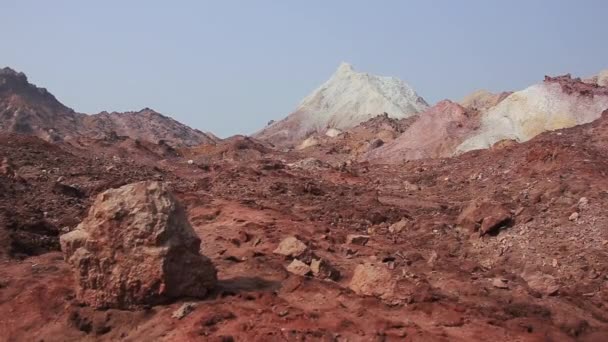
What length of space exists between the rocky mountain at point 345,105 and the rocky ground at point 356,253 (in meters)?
39.9

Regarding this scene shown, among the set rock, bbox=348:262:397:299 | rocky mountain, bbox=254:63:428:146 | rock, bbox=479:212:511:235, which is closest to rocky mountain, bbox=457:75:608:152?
rock, bbox=479:212:511:235

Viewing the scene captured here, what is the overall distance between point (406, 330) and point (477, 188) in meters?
10.4

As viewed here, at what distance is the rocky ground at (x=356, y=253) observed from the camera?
7.68 metres

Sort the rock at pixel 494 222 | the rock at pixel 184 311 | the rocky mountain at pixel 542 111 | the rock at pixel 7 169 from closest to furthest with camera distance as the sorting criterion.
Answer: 1. the rock at pixel 184 311
2. the rock at pixel 494 222
3. the rock at pixel 7 169
4. the rocky mountain at pixel 542 111

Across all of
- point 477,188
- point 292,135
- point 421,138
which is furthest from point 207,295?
point 292,135

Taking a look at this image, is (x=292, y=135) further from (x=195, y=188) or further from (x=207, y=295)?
(x=207, y=295)

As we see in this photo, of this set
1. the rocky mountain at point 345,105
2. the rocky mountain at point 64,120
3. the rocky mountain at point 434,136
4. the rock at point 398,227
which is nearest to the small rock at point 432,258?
the rock at point 398,227

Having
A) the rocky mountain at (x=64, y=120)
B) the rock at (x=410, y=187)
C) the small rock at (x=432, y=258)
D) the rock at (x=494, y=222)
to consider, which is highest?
the rocky mountain at (x=64, y=120)

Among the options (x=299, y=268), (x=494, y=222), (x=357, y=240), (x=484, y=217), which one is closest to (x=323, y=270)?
(x=299, y=268)

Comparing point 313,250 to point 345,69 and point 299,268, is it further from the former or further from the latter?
point 345,69

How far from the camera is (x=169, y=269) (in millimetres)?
7938

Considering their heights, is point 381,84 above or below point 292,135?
above

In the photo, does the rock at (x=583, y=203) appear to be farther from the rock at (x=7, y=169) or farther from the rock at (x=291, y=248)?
the rock at (x=7, y=169)

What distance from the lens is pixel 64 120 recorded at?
62.4 metres
